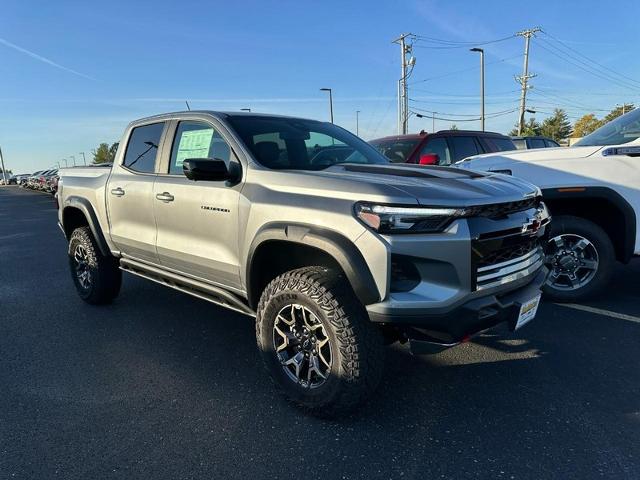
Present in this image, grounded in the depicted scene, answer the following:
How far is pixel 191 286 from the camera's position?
3729 mm

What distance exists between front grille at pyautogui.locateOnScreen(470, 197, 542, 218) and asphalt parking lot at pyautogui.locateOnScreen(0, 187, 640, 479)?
1.20 meters

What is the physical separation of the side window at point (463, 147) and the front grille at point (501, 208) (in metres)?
5.38

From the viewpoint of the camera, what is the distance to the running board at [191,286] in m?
3.38

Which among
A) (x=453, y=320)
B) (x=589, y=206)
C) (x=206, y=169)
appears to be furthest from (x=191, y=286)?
(x=589, y=206)

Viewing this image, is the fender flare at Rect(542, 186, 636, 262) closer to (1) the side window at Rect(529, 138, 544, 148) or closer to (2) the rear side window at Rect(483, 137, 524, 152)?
(2) the rear side window at Rect(483, 137, 524, 152)

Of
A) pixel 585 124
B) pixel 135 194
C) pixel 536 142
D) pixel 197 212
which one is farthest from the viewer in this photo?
pixel 585 124

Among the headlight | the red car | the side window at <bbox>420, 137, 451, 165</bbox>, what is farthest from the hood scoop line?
the side window at <bbox>420, 137, 451, 165</bbox>

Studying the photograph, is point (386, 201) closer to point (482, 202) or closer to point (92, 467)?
point (482, 202)

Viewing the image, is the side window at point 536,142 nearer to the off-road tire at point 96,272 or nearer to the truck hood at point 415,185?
the truck hood at point 415,185

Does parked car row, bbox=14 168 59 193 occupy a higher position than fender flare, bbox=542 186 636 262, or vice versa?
fender flare, bbox=542 186 636 262

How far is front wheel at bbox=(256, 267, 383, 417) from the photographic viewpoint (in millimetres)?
2611

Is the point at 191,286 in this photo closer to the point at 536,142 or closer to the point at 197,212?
the point at 197,212

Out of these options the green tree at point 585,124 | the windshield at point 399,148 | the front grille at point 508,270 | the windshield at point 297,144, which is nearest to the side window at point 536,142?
the windshield at point 399,148

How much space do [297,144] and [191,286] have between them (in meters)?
1.38
